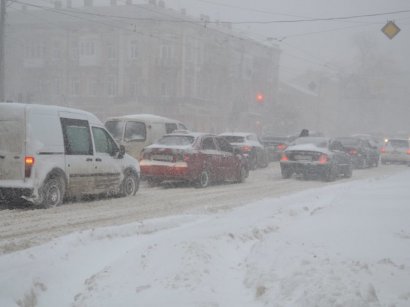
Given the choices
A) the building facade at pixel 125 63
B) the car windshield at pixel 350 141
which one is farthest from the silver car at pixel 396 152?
the building facade at pixel 125 63

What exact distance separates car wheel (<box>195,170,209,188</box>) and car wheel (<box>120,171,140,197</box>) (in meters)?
2.49

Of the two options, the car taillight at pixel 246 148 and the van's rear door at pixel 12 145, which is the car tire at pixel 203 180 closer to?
the van's rear door at pixel 12 145

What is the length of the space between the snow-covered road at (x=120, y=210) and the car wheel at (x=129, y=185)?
26 cm

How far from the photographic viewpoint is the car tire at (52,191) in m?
9.83

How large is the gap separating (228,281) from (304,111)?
82677mm

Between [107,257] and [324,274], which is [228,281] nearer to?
[324,274]

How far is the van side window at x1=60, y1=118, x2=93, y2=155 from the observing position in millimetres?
10562

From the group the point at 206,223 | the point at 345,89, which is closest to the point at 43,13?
the point at 345,89

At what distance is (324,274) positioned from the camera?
16.5ft

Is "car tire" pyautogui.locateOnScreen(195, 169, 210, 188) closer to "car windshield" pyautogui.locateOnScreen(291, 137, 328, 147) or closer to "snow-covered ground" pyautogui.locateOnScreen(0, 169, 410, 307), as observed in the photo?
"car windshield" pyautogui.locateOnScreen(291, 137, 328, 147)

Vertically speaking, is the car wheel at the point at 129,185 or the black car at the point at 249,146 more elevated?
the black car at the point at 249,146

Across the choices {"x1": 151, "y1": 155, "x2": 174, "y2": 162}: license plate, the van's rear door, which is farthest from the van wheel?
{"x1": 151, "y1": 155, "x2": 174, "y2": 162}: license plate

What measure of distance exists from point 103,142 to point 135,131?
5316 mm

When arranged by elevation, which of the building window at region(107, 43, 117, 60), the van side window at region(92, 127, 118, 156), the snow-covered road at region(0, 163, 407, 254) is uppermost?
the building window at region(107, 43, 117, 60)
